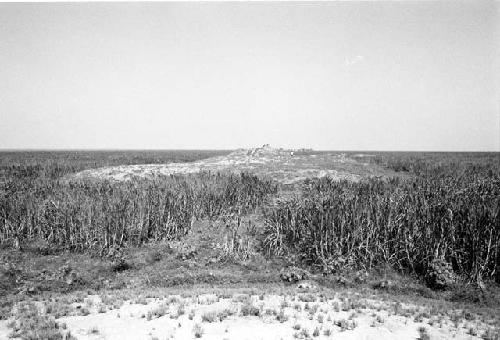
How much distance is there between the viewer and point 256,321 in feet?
22.0

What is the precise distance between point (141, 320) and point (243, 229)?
6.60 m

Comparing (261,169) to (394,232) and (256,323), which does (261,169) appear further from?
(256,323)

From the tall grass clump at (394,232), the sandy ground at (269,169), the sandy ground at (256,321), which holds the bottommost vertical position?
the sandy ground at (256,321)

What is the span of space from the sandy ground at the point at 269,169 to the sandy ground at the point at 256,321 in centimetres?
1302

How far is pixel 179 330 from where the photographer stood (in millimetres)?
6289

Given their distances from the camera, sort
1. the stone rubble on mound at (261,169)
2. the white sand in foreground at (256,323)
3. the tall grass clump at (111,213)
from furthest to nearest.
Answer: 1. the stone rubble on mound at (261,169)
2. the tall grass clump at (111,213)
3. the white sand in foreground at (256,323)

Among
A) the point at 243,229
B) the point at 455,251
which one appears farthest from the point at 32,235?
the point at 455,251

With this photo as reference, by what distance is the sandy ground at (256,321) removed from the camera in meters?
6.19

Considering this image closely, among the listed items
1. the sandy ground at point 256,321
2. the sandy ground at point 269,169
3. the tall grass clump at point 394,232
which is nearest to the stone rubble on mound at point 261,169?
the sandy ground at point 269,169

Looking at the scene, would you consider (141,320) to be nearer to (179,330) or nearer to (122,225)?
(179,330)

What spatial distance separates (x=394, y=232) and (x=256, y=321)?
257 inches

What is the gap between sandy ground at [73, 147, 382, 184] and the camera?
72.3 feet

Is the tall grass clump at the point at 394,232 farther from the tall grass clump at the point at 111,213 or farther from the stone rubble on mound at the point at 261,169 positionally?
the stone rubble on mound at the point at 261,169

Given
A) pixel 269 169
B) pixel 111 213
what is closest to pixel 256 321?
pixel 111 213
